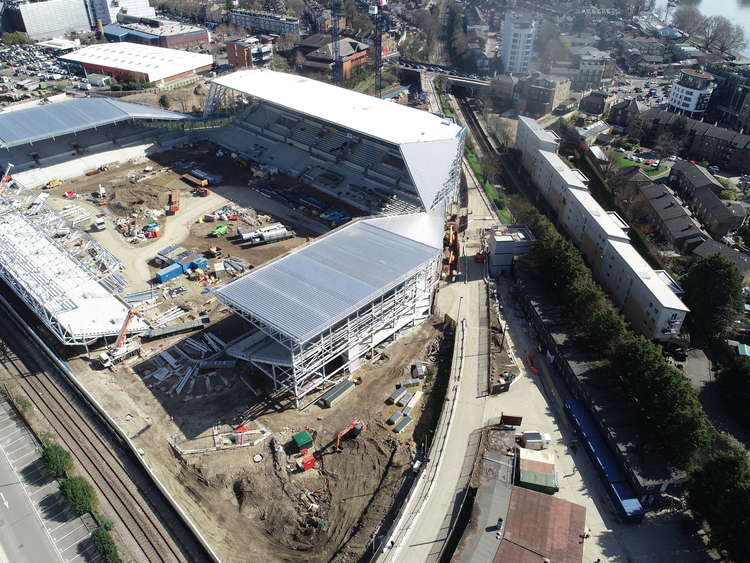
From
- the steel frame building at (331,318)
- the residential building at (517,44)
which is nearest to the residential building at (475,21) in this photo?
the residential building at (517,44)

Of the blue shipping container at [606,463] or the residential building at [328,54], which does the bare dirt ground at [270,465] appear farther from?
the residential building at [328,54]

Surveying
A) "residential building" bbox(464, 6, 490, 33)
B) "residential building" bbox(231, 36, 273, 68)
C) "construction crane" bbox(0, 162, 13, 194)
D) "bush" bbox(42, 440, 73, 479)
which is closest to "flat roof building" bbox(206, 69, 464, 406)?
"bush" bbox(42, 440, 73, 479)

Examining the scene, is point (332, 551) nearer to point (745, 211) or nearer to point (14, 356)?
point (14, 356)

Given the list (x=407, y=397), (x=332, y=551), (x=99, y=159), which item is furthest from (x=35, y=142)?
(x=332, y=551)

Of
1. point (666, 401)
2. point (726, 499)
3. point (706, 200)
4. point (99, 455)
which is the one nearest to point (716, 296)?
point (666, 401)

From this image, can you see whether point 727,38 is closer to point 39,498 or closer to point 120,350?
point 120,350

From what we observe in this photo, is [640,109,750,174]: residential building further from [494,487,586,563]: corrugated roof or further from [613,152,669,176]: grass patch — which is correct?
[494,487,586,563]: corrugated roof

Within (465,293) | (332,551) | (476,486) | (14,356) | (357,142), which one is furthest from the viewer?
(357,142)
